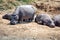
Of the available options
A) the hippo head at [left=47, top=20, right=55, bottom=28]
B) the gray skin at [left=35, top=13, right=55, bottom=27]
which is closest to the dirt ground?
the hippo head at [left=47, top=20, right=55, bottom=28]

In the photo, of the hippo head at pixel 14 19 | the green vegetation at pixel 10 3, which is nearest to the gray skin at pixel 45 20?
the hippo head at pixel 14 19

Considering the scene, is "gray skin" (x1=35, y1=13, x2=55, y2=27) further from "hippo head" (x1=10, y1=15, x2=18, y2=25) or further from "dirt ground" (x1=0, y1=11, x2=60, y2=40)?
"hippo head" (x1=10, y1=15, x2=18, y2=25)

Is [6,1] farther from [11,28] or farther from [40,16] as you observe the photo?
[11,28]

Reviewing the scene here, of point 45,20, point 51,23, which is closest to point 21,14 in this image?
point 45,20

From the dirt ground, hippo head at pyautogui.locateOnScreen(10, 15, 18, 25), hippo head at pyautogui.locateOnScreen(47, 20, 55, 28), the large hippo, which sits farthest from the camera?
the large hippo

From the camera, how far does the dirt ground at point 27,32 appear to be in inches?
384

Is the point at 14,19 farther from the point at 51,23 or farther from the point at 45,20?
the point at 51,23

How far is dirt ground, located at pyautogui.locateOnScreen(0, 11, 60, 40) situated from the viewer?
9758mm

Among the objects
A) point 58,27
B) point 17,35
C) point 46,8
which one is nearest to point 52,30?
point 58,27

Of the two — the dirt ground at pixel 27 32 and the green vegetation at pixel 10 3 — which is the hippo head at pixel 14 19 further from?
the green vegetation at pixel 10 3

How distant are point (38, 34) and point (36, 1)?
541 centimetres

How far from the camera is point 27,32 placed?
33.7 ft

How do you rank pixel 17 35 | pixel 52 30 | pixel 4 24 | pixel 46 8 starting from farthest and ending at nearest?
1. pixel 46 8
2. pixel 4 24
3. pixel 52 30
4. pixel 17 35

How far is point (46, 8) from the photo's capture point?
14344 mm
